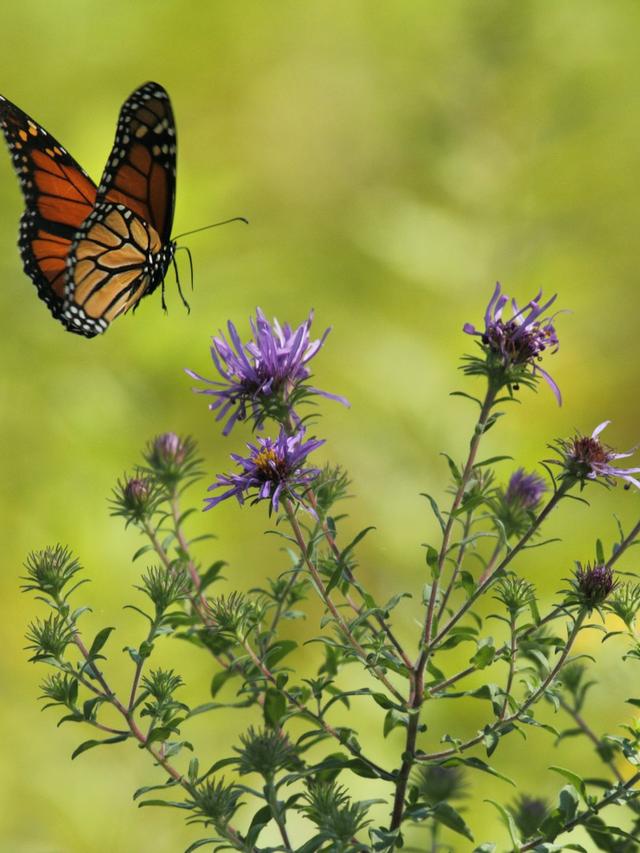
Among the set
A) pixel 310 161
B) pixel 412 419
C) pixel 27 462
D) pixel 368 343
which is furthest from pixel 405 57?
pixel 27 462

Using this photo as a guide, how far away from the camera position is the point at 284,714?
67cm

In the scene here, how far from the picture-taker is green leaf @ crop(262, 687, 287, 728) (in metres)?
0.67

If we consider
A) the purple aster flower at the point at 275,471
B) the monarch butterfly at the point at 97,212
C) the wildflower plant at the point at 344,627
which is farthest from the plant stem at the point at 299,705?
the monarch butterfly at the point at 97,212

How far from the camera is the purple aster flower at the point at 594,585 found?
1.98 feet

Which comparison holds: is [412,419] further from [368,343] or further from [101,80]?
[101,80]

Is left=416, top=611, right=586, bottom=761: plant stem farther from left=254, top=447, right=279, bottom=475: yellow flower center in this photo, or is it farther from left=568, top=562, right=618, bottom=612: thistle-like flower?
left=254, top=447, right=279, bottom=475: yellow flower center

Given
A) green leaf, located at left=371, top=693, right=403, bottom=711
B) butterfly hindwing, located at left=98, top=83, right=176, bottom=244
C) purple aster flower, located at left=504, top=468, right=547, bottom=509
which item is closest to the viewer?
green leaf, located at left=371, top=693, right=403, bottom=711

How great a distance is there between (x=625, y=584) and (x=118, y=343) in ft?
3.84

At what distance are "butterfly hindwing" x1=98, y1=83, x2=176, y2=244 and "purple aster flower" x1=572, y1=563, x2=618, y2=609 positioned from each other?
0.62 meters

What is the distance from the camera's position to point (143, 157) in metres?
1.07

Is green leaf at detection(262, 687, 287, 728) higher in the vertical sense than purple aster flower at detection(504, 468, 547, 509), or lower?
lower

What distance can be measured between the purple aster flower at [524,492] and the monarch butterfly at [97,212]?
0.50m

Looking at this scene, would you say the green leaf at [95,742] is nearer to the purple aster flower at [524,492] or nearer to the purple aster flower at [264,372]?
the purple aster flower at [264,372]

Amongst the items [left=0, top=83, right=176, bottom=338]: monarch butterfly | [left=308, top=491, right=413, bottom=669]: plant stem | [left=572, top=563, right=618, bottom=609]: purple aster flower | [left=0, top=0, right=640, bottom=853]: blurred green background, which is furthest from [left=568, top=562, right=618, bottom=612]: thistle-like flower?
[left=0, top=0, right=640, bottom=853]: blurred green background
